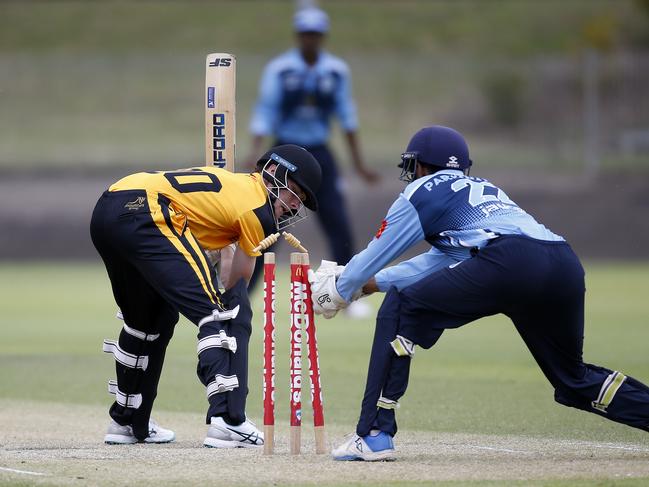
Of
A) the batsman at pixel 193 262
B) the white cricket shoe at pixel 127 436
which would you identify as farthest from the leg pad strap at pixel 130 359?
the white cricket shoe at pixel 127 436

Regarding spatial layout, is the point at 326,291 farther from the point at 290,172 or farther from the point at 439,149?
the point at 439,149

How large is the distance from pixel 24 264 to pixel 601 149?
12.6 m

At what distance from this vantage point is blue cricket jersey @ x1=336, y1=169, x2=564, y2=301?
20.3 feet

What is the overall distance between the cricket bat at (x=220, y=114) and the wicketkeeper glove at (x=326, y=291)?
1542mm

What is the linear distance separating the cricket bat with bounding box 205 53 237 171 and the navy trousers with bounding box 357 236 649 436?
6.58 ft

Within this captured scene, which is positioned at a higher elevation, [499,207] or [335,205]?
[499,207]

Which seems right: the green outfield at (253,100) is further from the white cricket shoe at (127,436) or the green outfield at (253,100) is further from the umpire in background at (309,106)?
the white cricket shoe at (127,436)

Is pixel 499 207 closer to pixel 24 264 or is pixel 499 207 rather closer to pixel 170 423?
pixel 170 423

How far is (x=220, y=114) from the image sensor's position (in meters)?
7.82

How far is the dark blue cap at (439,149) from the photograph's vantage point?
6.44m

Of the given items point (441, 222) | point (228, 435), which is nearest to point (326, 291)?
point (441, 222)

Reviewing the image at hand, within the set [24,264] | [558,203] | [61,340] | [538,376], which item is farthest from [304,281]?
[558,203]

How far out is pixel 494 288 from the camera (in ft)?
20.0

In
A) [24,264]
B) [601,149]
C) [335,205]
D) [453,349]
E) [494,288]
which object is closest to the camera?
[494,288]
